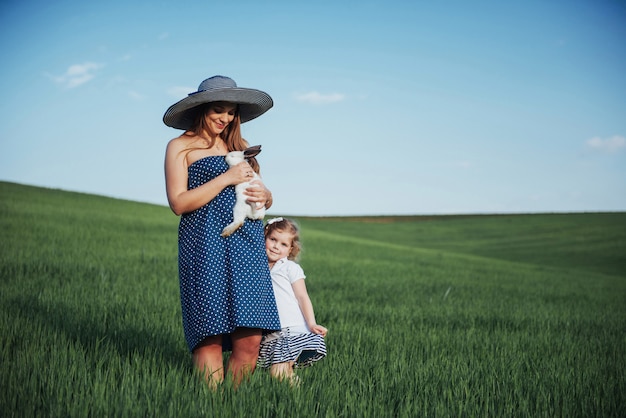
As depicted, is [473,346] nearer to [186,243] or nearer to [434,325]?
[434,325]

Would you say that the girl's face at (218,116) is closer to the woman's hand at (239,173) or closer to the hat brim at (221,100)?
the hat brim at (221,100)

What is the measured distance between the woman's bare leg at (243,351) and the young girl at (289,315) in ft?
0.68

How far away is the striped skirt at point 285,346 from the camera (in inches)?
149

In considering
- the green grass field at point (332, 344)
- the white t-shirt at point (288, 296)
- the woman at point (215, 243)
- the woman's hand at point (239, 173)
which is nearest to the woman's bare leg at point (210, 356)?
the woman at point (215, 243)

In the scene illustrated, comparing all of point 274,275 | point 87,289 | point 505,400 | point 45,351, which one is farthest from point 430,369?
point 87,289

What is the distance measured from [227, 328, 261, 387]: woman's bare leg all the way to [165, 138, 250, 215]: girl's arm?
806 mm

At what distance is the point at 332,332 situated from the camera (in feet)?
19.8

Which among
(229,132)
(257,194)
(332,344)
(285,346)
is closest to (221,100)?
(229,132)

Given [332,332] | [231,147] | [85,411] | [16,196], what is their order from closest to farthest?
[85,411], [231,147], [332,332], [16,196]

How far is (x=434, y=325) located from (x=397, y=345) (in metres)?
2.17

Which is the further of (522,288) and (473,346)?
(522,288)

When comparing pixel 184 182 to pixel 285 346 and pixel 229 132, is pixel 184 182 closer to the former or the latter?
pixel 229 132

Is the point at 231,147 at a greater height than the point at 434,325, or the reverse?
the point at 231,147

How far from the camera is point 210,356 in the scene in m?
3.49
